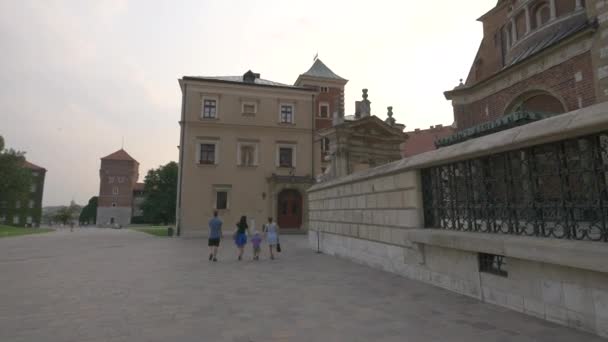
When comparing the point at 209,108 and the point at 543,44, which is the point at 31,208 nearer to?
the point at 209,108

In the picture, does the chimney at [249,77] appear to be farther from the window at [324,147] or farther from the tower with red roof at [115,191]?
the tower with red roof at [115,191]

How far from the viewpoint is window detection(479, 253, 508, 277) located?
546 cm

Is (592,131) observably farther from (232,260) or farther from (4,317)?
(232,260)

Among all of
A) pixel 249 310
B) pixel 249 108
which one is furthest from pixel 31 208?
pixel 249 310

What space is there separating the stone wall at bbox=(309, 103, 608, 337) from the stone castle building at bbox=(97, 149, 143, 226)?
3195 inches

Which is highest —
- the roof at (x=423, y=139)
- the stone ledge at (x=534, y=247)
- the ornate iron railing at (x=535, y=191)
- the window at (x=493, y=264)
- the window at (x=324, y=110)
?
the roof at (x=423, y=139)

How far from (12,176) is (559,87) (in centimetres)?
5999

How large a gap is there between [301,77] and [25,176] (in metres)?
45.0

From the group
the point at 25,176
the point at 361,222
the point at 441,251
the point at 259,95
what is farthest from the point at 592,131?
the point at 25,176

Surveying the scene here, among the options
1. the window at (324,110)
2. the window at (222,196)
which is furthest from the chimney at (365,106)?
the window at (222,196)

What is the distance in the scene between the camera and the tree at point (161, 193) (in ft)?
184

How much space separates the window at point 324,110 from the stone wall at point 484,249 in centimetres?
2107

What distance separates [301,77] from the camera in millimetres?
34000

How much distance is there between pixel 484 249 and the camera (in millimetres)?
5266
